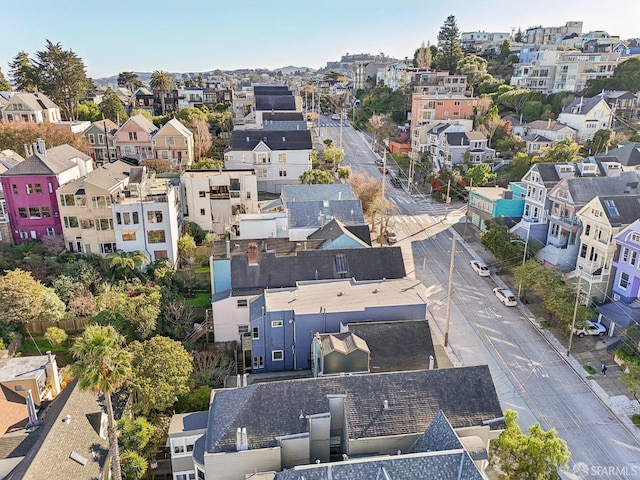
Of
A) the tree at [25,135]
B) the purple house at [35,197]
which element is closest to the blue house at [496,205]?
the purple house at [35,197]

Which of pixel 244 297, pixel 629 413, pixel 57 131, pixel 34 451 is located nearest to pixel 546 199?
pixel 629 413

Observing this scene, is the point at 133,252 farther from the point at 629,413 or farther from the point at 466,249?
the point at 629,413

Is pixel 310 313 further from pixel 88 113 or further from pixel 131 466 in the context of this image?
pixel 88 113

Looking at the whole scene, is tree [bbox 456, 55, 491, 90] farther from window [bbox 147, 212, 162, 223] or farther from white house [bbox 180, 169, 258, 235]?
window [bbox 147, 212, 162, 223]

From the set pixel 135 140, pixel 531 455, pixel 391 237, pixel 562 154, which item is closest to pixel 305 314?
pixel 531 455

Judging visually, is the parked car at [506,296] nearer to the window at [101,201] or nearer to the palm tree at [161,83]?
the window at [101,201]
